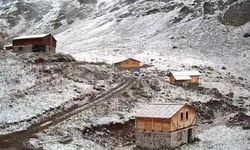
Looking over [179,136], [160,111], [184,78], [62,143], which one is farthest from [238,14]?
[62,143]

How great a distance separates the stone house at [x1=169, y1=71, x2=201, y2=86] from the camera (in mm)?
84875

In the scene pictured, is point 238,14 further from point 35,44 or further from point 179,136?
point 179,136

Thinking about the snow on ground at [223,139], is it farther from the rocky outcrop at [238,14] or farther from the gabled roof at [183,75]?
the rocky outcrop at [238,14]

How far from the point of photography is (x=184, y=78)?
86.0 meters

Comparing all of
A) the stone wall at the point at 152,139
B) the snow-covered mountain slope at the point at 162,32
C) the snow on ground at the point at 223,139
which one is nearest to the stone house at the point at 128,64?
the snow-covered mountain slope at the point at 162,32

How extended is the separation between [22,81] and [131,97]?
56.0ft

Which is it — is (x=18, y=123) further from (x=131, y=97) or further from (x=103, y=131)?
(x=131, y=97)

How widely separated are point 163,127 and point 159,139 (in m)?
1.48

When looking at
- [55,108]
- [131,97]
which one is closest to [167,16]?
[131,97]

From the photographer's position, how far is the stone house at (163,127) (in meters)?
50.5

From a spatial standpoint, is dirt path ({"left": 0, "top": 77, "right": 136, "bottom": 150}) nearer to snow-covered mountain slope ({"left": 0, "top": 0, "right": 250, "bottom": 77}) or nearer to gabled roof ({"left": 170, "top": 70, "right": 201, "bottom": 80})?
gabled roof ({"left": 170, "top": 70, "right": 201, "bottom": 80})

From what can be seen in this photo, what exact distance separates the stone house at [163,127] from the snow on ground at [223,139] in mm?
1825

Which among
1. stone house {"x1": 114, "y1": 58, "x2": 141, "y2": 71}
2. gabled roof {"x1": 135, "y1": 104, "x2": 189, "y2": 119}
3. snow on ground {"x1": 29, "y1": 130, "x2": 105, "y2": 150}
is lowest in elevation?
snow on ground {"x1": 29, "y1": 130, "x2": 105, "y2": 150}

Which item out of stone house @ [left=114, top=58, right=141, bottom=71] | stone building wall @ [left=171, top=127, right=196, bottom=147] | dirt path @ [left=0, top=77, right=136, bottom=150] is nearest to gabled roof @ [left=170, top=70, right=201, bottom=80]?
stone house @ [left=114, top=58, right=141, bottom=71]
